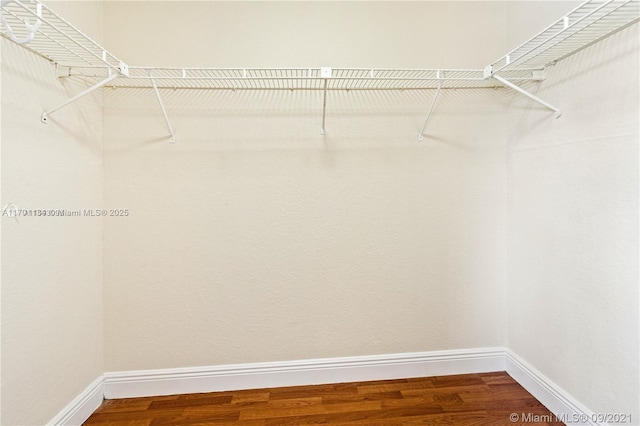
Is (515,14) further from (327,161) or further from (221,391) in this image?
(221,391)

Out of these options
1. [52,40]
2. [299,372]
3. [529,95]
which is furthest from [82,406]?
[529,95]

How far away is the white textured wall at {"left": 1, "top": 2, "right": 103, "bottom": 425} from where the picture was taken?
1021 mm

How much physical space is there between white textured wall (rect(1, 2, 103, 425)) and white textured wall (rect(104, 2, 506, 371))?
0.10 metres

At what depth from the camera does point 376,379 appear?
1.58 meters

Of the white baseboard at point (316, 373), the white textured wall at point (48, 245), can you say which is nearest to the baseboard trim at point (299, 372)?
the white baseboard at point (316, 373)

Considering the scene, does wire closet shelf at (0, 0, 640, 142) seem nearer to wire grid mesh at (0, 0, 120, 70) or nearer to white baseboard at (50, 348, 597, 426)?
wire grid mesh at (0, 0, 120, 70)

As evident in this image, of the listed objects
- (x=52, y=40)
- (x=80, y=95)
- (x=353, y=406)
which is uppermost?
(x=52, y=40)

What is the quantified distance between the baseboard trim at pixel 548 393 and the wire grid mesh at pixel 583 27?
1549 millimetres

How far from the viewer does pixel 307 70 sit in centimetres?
137

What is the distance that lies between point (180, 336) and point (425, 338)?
140cm

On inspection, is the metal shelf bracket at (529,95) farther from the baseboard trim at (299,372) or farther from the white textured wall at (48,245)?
the white textured wall at (48,245)

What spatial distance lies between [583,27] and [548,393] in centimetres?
166

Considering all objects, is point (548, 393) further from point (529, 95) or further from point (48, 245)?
point (48, 245)

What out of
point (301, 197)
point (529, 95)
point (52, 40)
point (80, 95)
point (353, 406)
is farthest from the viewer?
point (301, 197)
